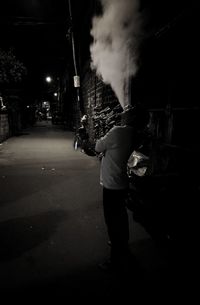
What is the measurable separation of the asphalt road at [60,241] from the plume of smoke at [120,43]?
302 centimetres

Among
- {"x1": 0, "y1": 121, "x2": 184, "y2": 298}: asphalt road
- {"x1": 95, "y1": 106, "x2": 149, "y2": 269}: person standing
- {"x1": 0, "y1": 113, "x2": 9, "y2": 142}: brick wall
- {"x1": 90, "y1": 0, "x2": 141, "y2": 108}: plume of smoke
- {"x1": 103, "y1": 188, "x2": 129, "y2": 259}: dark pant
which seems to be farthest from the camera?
{"x1": 0, "y1": 113, "x2": 9, "y2": 142}: brick wall

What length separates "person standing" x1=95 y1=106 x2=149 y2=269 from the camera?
360cm

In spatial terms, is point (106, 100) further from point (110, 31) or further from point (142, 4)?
point (142, 4)

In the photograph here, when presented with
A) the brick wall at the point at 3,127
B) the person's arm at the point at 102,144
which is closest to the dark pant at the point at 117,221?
the person's arm at the point at 102,144

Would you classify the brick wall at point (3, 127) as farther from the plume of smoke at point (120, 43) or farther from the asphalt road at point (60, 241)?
the plume of smoke at point (120, 43)

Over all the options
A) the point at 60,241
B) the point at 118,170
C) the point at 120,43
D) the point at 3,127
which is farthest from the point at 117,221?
the point at 3,127

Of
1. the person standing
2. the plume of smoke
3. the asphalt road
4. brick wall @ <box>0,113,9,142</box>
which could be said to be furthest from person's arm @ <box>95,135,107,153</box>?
brick wall @ <box>0,113,9,142</box>

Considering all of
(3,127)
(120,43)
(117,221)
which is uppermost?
(120,43)

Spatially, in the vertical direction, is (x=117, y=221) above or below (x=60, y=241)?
above

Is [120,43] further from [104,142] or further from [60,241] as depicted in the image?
[60,241]

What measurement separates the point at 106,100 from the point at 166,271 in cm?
718

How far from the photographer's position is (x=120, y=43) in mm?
7184

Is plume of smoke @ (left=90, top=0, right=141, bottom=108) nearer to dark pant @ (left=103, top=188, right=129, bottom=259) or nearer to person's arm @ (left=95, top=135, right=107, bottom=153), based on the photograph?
person's arm @ (left=95, top=135, right=107, bottom=153)

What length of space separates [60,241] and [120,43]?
5417mm
